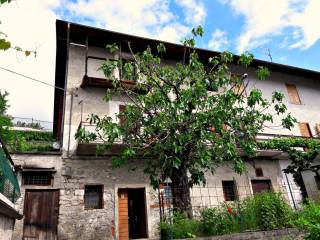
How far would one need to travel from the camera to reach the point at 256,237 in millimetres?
7289

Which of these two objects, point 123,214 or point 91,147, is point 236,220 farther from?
point 91,147

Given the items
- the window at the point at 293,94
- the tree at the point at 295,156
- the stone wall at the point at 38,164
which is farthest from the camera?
the window at the point at 293,94

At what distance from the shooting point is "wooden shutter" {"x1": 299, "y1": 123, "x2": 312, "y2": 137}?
57.4 ft

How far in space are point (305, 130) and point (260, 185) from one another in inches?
229

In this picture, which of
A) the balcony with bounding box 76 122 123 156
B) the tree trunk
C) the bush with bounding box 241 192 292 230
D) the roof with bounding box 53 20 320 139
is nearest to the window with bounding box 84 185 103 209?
the balcony with bounding box 76 122 123 156

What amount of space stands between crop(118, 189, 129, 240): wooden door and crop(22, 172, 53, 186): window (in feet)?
10.0

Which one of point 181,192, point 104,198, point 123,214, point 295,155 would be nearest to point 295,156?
point 295,155

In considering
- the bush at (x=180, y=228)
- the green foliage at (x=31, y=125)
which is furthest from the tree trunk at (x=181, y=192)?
the green foliage at (x=31, y=125)

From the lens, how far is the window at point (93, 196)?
11.4 m

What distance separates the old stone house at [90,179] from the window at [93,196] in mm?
41

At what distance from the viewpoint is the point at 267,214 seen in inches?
315

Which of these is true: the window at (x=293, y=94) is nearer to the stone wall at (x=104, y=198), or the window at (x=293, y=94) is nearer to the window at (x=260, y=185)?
the window at (x=260, y=185)

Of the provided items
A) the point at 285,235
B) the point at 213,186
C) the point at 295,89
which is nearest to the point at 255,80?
the point at 295,89

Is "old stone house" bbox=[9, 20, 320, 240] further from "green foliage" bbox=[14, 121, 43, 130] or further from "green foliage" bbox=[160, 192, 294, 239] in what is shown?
"green foliage" bbox=[14, 121, 43, 130]
